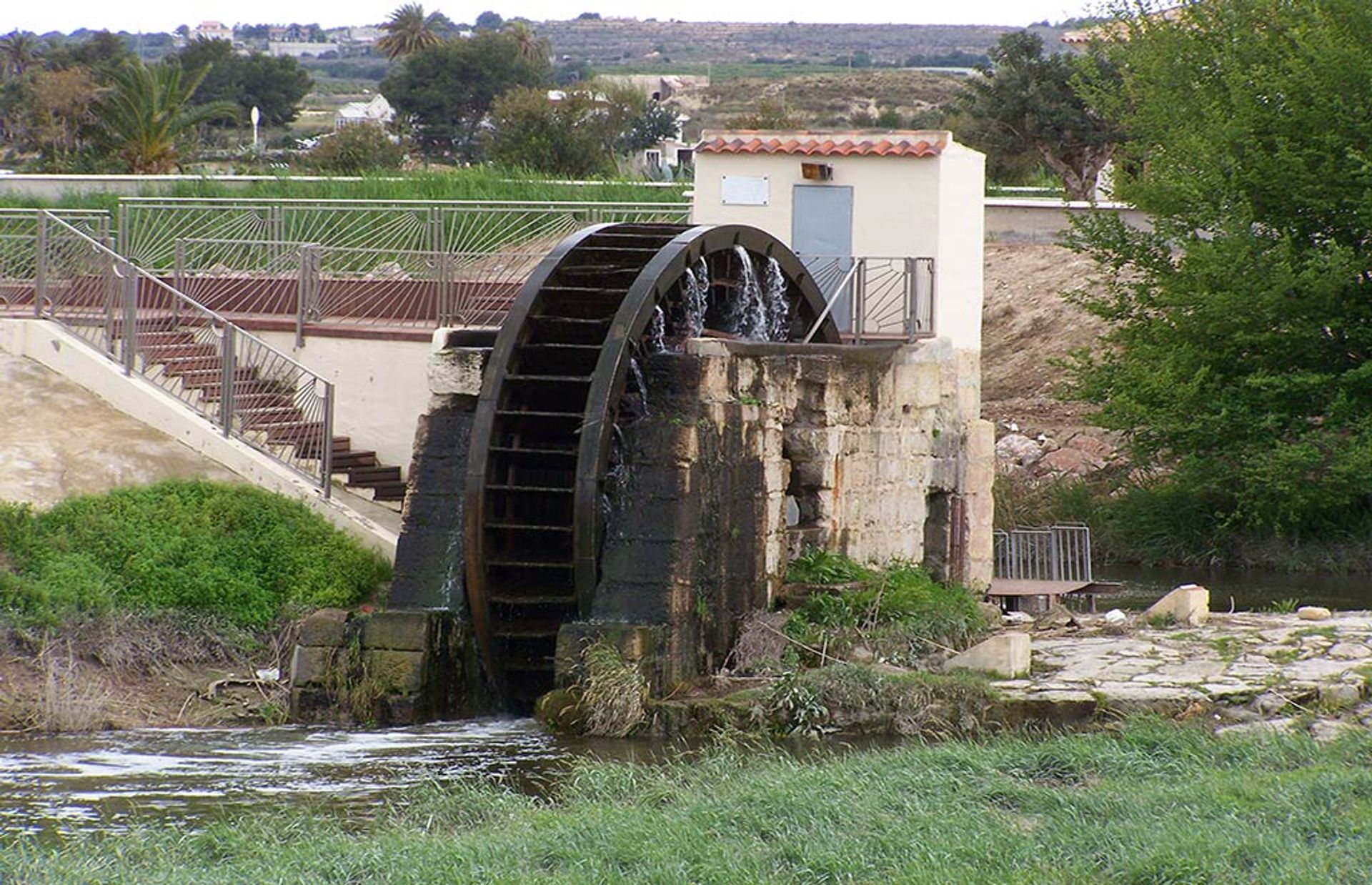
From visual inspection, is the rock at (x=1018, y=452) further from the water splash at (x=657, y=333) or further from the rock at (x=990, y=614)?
the water splash at (x=657, y=333)

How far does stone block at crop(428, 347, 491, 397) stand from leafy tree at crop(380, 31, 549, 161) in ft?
173

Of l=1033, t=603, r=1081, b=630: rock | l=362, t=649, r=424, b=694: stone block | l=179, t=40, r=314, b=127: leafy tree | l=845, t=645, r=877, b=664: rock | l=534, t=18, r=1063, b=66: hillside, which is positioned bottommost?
l=362, t=649, r=424, b=694: stone block

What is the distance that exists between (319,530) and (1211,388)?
12.2m

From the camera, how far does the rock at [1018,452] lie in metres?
27.6

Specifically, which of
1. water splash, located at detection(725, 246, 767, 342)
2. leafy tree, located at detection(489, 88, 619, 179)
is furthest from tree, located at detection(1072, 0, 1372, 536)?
leafy tree, located at detection(489, 88, 619, 179)

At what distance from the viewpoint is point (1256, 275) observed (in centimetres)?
2317

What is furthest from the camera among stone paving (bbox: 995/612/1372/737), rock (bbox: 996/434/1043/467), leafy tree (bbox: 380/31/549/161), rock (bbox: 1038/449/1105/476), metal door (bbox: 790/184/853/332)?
leafy tree (bbox: 380/31/549/161)

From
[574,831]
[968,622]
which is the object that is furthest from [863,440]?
[574,831]

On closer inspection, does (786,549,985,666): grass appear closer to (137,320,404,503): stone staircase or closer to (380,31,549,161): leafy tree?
(137,320,404,503): stone staircase

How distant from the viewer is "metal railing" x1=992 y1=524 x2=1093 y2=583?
2008 cm

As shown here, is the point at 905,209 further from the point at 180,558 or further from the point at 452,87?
the point at 452,87

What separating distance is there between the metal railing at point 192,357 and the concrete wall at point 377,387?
1.06 feet

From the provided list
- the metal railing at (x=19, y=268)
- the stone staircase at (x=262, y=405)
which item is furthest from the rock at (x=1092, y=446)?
the metal railing at (x=19, y=268)

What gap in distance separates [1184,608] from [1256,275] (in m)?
8.08
